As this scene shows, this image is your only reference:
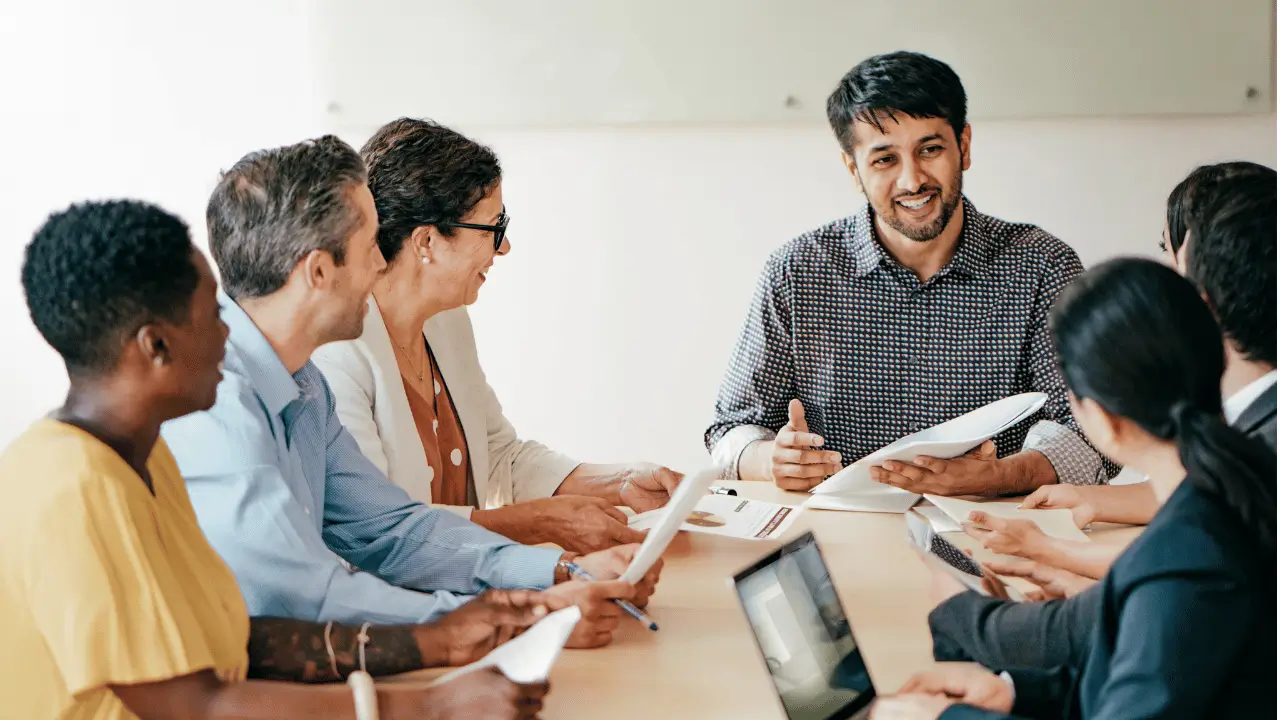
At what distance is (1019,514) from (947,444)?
171mm

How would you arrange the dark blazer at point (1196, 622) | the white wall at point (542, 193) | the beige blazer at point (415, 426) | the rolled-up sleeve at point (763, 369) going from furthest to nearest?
the white wall at point (542, 193)
the rolled-up sleeve at point (763, 369)
the beige blazer at point (415, 426)
the dark blazer at point (1196, 622)

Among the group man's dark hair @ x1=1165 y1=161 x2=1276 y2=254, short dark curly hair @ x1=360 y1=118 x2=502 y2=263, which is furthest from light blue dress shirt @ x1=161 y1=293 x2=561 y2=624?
man's dark hair @ x1=1165 y1=161 x2=1276 y2=254

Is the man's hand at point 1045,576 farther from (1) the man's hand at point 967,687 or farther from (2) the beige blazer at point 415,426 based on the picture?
(2) the beige blazer at point 415,426

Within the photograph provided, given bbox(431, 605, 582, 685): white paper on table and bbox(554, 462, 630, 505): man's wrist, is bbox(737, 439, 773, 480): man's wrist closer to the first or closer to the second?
bbox(554, 462, 630, 505): man's wrist

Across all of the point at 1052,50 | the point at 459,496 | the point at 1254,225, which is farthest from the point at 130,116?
the point at 1254,225

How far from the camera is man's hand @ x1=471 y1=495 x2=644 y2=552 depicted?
6.24 ft

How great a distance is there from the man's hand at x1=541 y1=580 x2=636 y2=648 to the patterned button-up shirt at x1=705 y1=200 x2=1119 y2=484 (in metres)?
1.01

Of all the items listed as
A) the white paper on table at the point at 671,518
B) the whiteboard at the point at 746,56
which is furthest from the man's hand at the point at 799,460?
the whiteboard at the point at 746,56

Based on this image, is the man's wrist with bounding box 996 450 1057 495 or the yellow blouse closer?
the yellow blouse

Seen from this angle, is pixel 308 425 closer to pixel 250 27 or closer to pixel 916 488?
pixel 916 488

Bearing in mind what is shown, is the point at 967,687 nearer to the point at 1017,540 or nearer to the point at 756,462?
the point at 1017,540

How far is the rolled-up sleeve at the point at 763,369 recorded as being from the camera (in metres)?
2.64

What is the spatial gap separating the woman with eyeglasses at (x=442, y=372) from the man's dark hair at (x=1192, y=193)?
0.97 metres

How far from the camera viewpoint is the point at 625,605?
1567 millimetres
